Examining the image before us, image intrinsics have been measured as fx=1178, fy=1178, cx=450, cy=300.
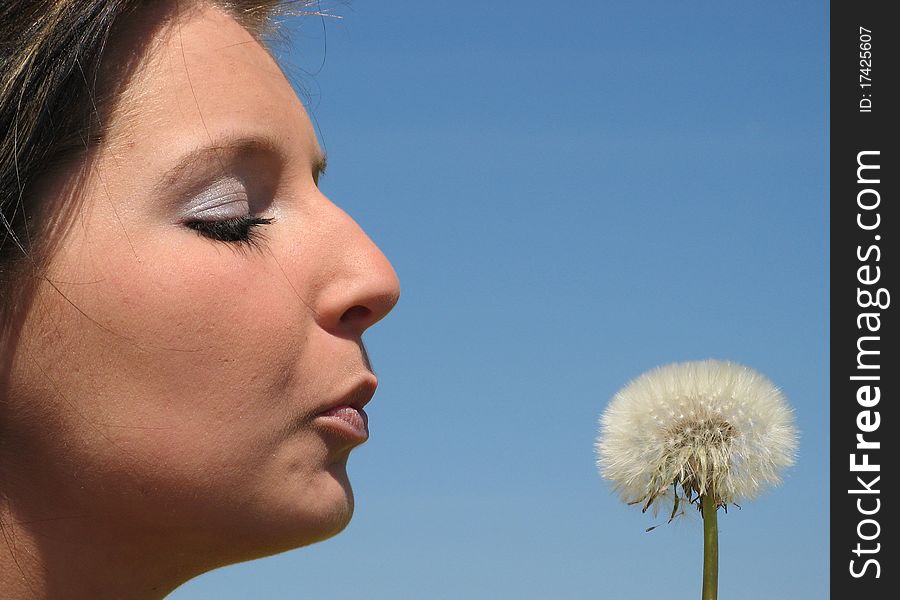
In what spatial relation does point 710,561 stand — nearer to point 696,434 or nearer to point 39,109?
point 696,434

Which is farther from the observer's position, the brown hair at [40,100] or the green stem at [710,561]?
the green stem at [710,561]

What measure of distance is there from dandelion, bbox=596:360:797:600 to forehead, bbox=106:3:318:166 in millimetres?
857

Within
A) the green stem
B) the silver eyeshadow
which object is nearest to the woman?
the silver eyeshadow

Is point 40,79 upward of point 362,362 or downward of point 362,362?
upward

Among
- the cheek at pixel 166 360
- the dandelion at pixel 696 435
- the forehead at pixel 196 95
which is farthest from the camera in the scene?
the dandelion at pixel 696 435

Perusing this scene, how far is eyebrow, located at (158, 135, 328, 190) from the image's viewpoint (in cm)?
168

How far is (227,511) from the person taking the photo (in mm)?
1648

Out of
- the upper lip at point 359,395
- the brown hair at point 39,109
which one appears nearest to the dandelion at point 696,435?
the upper lip at point 359,395

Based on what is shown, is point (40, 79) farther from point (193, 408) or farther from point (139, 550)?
point (139, 550)

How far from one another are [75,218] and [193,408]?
321 mm

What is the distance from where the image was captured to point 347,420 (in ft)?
5.57

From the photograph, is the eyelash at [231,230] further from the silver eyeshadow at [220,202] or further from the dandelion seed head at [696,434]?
the dandelion seed head at [696,434]

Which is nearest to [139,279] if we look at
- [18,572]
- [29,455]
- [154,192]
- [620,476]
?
[154,192]

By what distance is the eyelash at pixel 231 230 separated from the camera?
1.67 metres
